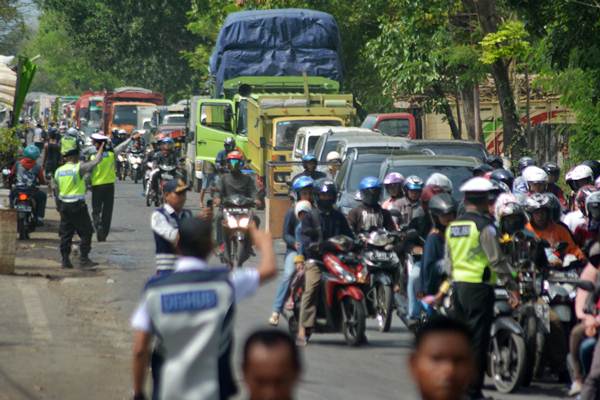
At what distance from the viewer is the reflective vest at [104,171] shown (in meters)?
20.8

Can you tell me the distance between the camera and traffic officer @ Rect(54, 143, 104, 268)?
61.9 feet

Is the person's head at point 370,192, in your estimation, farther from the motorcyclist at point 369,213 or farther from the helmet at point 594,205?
the helmet at point 594,205

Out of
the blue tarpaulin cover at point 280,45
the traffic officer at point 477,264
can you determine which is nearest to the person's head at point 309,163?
the traffic officer at point 477,264

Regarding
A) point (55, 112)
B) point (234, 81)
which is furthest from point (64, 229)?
point (55, 112)

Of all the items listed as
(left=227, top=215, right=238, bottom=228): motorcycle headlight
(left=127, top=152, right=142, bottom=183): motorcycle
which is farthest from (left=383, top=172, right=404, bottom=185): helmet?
(left=127, top=152, right=142, bottom=183): motorcycle

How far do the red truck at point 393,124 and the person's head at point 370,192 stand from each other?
21326 mm

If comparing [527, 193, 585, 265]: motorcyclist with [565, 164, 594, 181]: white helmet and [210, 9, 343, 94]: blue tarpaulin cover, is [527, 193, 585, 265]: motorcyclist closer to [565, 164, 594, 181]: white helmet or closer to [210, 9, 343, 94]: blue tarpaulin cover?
[565, 164, 594, 181]: white helmet

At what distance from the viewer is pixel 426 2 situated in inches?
1190

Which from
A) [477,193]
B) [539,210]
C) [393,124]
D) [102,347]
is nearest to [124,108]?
[393,124]

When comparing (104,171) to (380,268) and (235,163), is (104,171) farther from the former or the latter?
(380,268)

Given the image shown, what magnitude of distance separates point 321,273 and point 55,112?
5722 cm

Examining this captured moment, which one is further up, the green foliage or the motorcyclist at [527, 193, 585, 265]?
the green foliage

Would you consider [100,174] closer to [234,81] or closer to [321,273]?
[321,273]

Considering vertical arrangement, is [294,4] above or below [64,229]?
above
